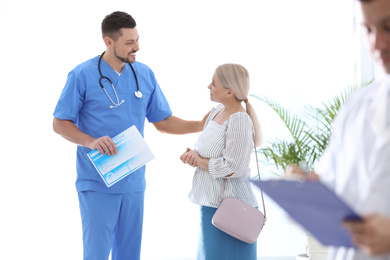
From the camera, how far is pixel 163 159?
3.92 meters

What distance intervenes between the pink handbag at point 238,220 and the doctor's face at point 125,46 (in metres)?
0.85

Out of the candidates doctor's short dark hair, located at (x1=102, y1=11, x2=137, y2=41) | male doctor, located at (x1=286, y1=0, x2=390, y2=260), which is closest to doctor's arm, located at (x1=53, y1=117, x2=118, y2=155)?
doctor's short dark hair, located at (x1=102, y1=11, x2=137, y2=41)

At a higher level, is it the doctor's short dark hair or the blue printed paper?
the doctor's short dark hair

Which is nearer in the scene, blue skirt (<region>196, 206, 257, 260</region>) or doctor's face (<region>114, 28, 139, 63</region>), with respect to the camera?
blue skirt (<region>196, 206, 257, 260</region>)

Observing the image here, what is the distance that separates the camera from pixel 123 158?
7.72 feet

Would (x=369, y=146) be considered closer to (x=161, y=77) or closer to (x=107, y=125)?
(x=107, y=125)

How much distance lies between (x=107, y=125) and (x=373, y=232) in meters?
1.84

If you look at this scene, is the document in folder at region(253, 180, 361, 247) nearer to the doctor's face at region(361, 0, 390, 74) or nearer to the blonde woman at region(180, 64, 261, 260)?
the doctor's face at region(361, 0, 390, 74)

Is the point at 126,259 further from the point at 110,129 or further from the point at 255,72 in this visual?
the point at 255,72

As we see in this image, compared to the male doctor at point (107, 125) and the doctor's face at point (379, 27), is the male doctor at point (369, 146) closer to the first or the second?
the doctor's face at point (379, 27)

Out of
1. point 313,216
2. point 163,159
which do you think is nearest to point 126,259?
point 163,159

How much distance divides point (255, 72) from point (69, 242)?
1.83 metres

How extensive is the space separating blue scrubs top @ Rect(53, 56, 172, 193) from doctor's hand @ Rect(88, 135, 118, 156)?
5.9 inches

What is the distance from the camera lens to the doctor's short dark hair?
102 inches
